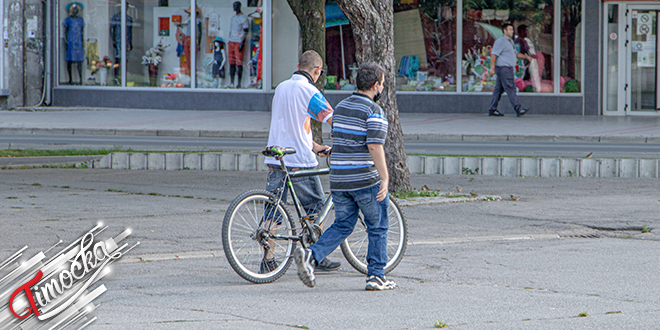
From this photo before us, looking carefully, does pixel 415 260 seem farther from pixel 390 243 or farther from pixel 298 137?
pixel 298 137

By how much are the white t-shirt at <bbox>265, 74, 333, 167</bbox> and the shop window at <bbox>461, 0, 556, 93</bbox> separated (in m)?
16.9

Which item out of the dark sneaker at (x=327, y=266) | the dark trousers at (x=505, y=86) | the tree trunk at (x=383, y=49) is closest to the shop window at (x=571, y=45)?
the dark trousers at (x=505, y=86)

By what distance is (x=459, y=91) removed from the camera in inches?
902

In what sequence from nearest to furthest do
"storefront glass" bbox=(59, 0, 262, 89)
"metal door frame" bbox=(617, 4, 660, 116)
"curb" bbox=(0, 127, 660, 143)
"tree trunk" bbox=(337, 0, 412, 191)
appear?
"tree trunk" bbox=(337, 0, 412, 191), "curb" bbox=(0, 127, 660, 143), "metal door frame" bbox=(617, 4, 660, 116), "storefront glass" bbox=(59, 0, 262, 89)

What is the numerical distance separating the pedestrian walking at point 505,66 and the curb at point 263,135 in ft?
12.7

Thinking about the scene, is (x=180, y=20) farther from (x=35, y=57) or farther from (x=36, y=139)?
(x=36, y=139)

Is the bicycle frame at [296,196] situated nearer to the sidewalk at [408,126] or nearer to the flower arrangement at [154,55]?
the sidewalk at [408,126]

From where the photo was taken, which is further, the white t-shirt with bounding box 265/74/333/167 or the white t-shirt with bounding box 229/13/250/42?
the white t-shirt with bounding box 229/13/250/42

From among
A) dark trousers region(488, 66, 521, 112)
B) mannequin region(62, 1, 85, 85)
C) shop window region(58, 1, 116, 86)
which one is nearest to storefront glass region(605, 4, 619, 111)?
dark trousers region(488, 66, 521, 112)

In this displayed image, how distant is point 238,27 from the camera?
2356 cm

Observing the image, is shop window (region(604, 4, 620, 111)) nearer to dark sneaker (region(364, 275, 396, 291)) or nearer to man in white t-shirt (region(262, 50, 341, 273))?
man in white t-shirt (region(262, 50, 341, 273))

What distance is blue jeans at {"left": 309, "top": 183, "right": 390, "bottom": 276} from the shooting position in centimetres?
584

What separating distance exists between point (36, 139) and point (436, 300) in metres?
12.7

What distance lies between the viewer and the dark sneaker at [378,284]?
227 inches
